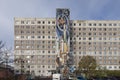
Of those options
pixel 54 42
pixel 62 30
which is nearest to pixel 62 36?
pixel 62 30

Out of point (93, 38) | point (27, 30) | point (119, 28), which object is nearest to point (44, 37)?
point (27, 30)

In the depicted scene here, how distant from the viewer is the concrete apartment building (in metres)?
166

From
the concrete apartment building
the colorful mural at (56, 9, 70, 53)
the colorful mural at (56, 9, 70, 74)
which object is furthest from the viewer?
the concrete apartment building

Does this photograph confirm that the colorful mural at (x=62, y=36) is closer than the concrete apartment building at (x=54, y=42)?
Yes

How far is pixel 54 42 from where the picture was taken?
166 metres

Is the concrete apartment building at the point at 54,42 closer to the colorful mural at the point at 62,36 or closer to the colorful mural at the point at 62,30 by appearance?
the colorful mural at the point at 62,36

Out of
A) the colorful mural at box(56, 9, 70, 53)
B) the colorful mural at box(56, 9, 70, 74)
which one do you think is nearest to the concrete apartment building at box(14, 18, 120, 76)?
the colorful mural at box(56, 9, 70, 74)

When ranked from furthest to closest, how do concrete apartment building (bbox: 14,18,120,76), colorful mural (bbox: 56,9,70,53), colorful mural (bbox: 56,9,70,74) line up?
1. concrete apartment building (bbox: 14,18,120,76)
2. colorful mural (bbox: 56,9,70,53)
3. colorful mural (bbox: 56,9,70,74)

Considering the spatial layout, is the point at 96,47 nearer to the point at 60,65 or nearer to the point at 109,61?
the point at 109,61

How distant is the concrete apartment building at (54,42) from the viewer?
16562 cm

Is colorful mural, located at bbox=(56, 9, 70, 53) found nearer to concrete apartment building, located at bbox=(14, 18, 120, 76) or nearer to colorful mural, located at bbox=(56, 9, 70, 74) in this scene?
colorful mural, located at bbox=(56, 9, 70, 74)

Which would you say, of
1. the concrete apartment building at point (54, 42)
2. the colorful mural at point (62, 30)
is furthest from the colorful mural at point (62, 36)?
the concrete apartment building at point (54, 42)

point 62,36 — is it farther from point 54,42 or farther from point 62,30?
point 54,42

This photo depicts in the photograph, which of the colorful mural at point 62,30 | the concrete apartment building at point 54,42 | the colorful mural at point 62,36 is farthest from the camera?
the concrete apartment building at point 54,42
